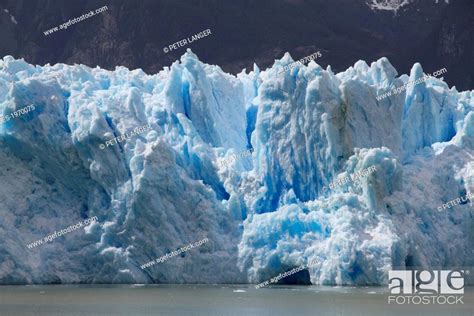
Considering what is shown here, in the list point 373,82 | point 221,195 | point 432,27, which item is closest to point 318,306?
point 221,195

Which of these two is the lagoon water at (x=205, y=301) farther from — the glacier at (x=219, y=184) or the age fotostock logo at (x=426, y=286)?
the glacier at (x=219, y=184)

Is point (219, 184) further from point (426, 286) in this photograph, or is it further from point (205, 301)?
point (205, 301)

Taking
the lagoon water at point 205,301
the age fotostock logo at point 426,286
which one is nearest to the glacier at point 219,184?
the age fotostock logo at point 426,286

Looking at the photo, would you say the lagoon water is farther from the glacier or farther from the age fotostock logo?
the glacier

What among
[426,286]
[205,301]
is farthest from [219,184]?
[205,301]

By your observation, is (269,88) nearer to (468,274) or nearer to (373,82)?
(373,82)
